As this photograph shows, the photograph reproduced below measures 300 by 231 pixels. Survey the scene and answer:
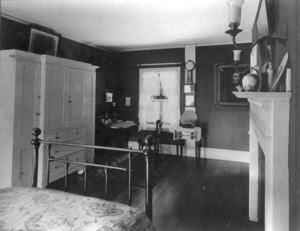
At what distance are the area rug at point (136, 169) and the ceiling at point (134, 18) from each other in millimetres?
2377

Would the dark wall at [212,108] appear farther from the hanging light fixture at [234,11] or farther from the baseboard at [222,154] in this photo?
the hanging light fixture at [234,11]

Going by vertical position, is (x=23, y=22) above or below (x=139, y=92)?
above

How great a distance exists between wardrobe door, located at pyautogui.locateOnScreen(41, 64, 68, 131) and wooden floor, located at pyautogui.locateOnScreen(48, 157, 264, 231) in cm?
116

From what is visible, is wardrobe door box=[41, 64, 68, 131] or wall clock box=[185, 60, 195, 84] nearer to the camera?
wardrobe door box=[41, 64, 68, 131]

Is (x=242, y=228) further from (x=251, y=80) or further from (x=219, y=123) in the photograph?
(x=219, y=123)

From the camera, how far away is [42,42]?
4441mm

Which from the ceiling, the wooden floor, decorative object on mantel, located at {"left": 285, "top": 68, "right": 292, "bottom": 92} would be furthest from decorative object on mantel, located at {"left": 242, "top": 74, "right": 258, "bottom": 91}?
the ceiling

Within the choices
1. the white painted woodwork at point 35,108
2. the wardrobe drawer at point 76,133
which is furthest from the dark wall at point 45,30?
the wardrobe drawer at point 76,133

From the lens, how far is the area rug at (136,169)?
13.8 feet

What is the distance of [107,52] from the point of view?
21.8 ft

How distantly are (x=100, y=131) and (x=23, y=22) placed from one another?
2891mm

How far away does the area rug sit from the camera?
419 cm

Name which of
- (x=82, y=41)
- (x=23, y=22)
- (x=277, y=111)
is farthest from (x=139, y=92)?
(x=277, y=111)

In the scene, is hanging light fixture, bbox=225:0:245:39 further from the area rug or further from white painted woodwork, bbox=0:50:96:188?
white painted woodwork, bbox=0:50:96:188
